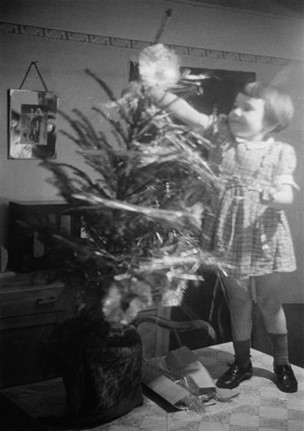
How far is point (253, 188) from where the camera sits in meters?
0.73

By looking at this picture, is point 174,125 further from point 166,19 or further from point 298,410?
point 298,410

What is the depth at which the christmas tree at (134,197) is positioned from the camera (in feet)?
2.20

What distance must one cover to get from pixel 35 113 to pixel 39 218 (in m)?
0.19

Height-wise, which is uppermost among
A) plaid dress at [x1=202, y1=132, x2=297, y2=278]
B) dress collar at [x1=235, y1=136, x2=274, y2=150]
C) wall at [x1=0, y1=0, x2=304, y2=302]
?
wall at [x1=0, y1=0, x2=304, y2=302]

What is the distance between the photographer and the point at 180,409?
0.74 m

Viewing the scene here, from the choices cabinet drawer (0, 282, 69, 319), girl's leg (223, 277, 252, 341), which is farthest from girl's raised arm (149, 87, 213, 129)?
cabinet drawer (0, 282, 69, 319)

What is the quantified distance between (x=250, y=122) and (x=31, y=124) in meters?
0.32

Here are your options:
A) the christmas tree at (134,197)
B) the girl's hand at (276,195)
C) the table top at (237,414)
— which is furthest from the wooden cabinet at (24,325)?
the girl's hand at (276,195)

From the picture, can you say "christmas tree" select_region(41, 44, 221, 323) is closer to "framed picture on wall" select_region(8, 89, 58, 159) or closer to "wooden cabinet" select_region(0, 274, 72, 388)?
"framed picture on wall" select_region(8, 89, 58, 159)

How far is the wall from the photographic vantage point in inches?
29.8

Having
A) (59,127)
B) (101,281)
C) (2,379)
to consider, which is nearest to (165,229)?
(101,281)

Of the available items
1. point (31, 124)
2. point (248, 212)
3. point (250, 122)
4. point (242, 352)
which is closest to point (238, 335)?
point (242, 352)

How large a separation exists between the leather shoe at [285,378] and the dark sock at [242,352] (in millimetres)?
45

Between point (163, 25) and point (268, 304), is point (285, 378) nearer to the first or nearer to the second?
point (268, 304)
